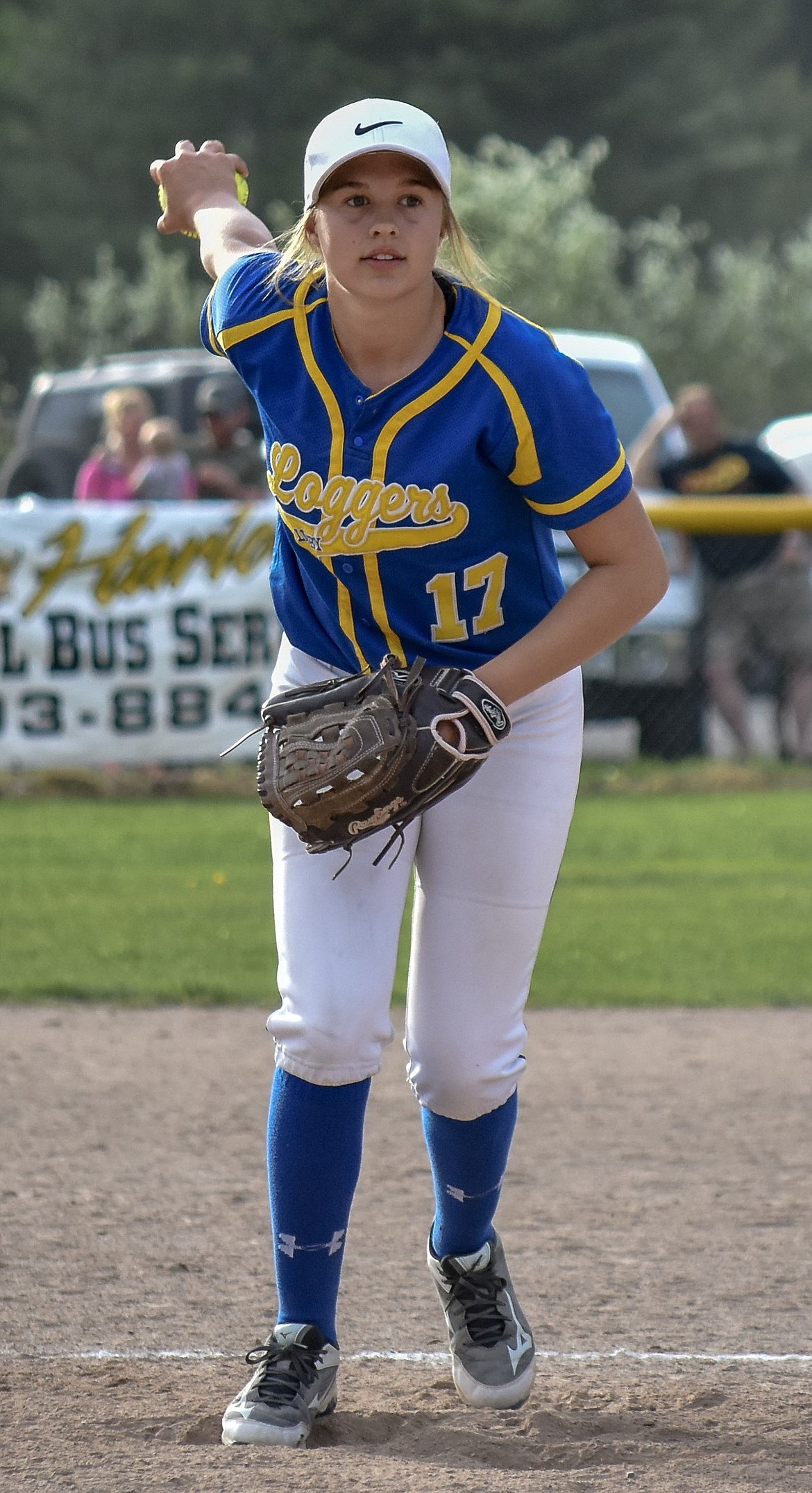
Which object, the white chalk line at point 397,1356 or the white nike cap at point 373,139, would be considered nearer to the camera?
the white nike cap at point 373,139

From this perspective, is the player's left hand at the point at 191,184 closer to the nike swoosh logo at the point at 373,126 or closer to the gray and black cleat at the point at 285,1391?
the nike swoosh logo at the point at 373,126

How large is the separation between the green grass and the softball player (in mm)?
3105

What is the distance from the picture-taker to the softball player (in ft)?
9.52

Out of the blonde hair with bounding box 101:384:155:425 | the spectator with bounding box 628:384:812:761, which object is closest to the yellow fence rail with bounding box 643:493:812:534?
the spectator with bounding box 628:384:812:761

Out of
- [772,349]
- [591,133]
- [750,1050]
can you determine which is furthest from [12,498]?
[591,133]

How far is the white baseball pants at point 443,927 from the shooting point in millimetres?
3012

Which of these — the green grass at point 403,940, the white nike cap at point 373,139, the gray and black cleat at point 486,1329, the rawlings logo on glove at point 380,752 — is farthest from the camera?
the green grass at point 403,940

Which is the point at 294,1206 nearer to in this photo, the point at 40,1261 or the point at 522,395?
the point at 40,1261

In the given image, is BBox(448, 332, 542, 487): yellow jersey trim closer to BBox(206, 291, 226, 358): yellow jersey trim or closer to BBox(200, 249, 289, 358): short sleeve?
BBox(200, 249, 289, 358): short sleeve

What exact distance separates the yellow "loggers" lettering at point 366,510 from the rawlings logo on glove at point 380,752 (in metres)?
0.19

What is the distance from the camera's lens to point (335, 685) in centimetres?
307

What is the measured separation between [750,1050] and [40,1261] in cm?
251

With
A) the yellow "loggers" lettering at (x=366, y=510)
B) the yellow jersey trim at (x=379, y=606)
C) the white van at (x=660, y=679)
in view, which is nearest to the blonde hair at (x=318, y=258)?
the yellow "loggers" lettering at (x=366, y=510)

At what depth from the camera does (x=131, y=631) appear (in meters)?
10.2
